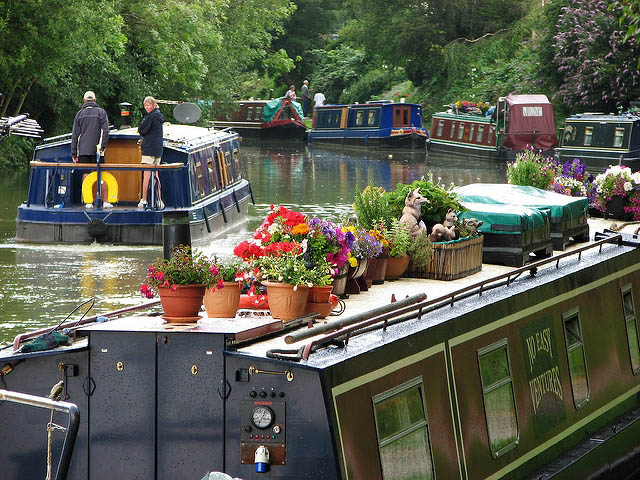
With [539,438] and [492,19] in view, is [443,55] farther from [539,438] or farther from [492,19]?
[539,438]

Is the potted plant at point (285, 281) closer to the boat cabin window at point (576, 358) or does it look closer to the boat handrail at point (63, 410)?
the boat handrail at point (63, 410)

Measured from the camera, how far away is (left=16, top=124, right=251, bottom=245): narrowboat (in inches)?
778

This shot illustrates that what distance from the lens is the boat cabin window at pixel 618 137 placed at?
3416cm

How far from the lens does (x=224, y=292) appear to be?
20.3 feet

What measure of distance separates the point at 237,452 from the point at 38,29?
22.8 m

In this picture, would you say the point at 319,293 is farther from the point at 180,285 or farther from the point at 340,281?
the point at 180,285

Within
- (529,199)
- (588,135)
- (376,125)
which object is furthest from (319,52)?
(529,199)

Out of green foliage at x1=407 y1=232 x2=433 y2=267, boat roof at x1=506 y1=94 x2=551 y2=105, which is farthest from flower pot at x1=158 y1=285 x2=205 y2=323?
boat roof at x1=506 y1=94 x2=551 y2=105

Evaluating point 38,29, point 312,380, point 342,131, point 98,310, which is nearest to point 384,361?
point 312,380

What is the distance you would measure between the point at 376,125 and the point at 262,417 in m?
40.3

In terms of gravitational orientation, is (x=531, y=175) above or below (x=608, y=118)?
above

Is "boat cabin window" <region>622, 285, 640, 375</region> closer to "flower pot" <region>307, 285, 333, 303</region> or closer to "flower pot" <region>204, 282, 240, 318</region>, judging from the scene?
"flower pot" <region>307, 285, 333, 303</region>

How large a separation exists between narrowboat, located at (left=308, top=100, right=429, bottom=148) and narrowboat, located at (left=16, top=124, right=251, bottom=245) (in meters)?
22.8

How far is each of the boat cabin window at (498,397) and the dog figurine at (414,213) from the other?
1.14 meters
